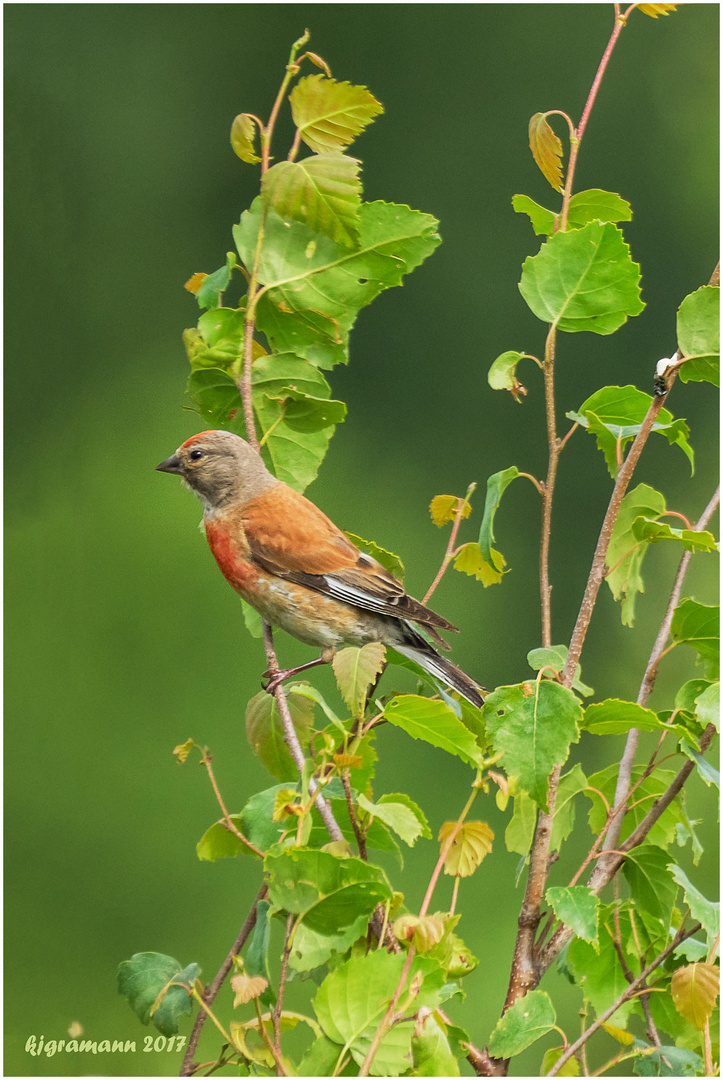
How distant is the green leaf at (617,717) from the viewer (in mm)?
1014

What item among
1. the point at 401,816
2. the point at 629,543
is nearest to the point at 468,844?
the point at 401,816

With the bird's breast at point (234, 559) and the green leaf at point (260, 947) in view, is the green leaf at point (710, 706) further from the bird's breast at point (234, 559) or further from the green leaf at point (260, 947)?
the bird's breast at point (234, 559)

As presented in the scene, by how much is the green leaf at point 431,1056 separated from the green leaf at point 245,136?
865 millimetres

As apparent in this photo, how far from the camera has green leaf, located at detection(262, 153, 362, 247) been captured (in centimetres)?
117

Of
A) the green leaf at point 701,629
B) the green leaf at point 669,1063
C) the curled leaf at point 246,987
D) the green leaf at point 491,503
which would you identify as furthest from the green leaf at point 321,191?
the green leaf at point 669,1063

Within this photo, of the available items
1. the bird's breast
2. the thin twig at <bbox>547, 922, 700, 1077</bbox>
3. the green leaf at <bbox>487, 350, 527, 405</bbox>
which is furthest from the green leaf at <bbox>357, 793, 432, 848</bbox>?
the bird's breast

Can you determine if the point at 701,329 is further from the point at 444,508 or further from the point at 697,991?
the point at 697,991

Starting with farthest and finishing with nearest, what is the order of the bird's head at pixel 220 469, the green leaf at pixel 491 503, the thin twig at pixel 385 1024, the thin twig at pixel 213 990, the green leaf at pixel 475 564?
the bird's head at pixel 220 469
the green leaf at pixel 475 564
the green leaf at pixel 491 503
the thin twig at pixel 213 990
the thin twig at pixel 385 1024

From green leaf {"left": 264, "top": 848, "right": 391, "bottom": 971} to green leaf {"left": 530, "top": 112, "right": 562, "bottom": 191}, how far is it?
0.67 m

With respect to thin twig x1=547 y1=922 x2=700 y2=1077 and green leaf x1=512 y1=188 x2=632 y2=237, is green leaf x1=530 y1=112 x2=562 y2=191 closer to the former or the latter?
green leaf x1=512 y1=188 x2=632 y2=237

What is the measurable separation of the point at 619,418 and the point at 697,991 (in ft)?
1.82

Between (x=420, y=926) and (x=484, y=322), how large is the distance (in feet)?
17.7

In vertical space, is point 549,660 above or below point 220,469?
below

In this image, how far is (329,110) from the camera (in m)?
1.20
